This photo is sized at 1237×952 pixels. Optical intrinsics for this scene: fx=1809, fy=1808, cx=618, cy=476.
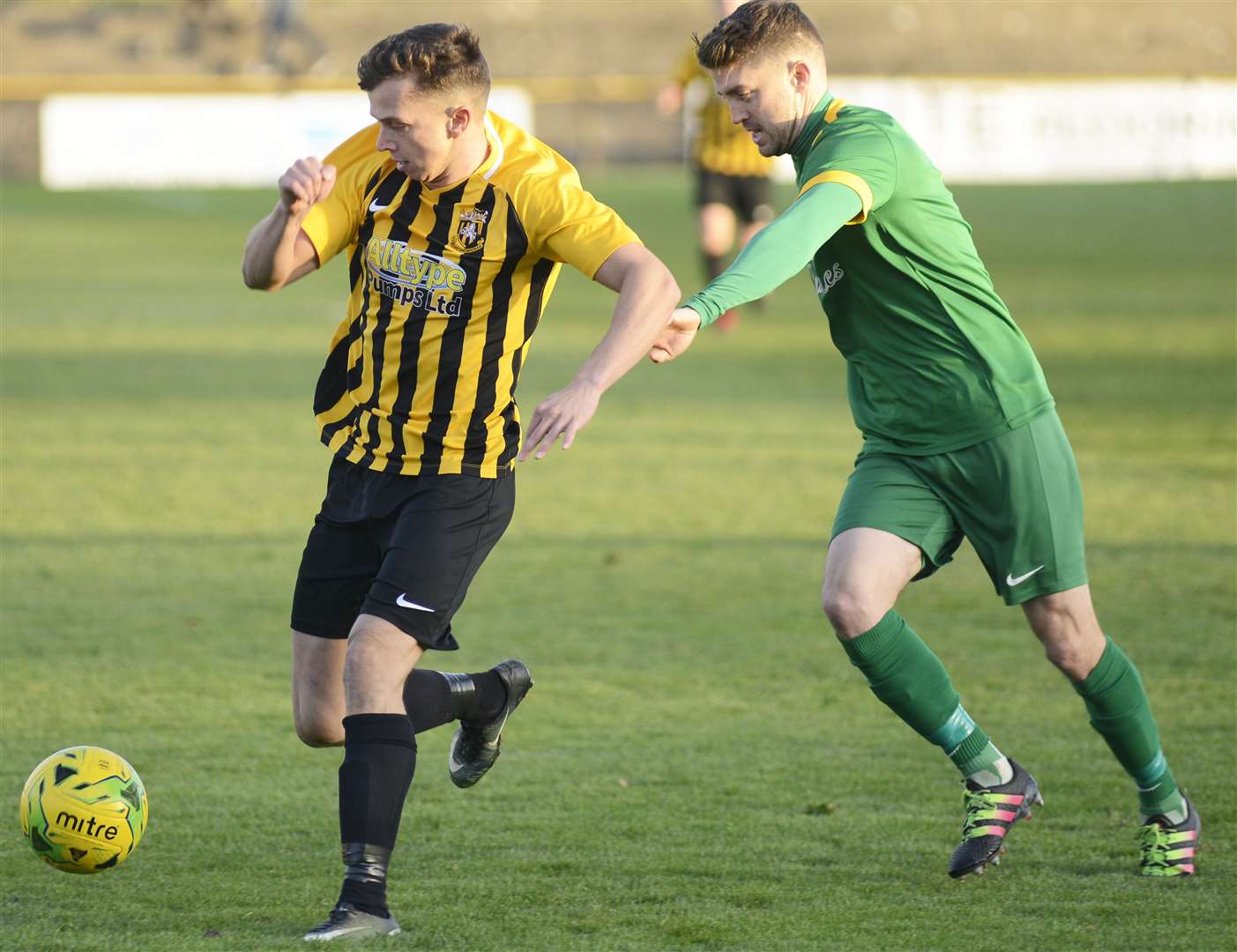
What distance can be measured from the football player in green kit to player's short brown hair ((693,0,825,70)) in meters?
0.02

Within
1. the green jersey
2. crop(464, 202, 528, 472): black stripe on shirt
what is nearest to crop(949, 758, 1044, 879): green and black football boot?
the green jersey

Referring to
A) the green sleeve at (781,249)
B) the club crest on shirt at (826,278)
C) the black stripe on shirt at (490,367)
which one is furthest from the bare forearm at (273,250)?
the club crest on shirt at (826,278)

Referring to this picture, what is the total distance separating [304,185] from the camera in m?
3.94

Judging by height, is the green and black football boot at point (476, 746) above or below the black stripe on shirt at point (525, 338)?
below

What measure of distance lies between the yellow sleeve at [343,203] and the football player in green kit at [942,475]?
85 centimetres

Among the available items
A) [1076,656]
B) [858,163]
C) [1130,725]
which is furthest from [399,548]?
[1130,725]

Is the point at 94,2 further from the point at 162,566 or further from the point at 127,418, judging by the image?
the point at 162,566

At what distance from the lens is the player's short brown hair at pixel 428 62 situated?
401 centimetres

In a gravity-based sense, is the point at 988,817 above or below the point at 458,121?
below

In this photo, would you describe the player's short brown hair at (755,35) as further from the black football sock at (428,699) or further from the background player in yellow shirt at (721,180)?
the background player in yellow shirt at (721,180)

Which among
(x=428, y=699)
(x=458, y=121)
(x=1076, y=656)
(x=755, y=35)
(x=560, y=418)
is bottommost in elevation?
(x=428, y=699)

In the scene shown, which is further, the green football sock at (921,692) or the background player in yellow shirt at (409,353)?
the green football sock at (921,692)

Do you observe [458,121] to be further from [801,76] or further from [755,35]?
[801,76]

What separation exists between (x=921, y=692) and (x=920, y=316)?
36.3 inches
